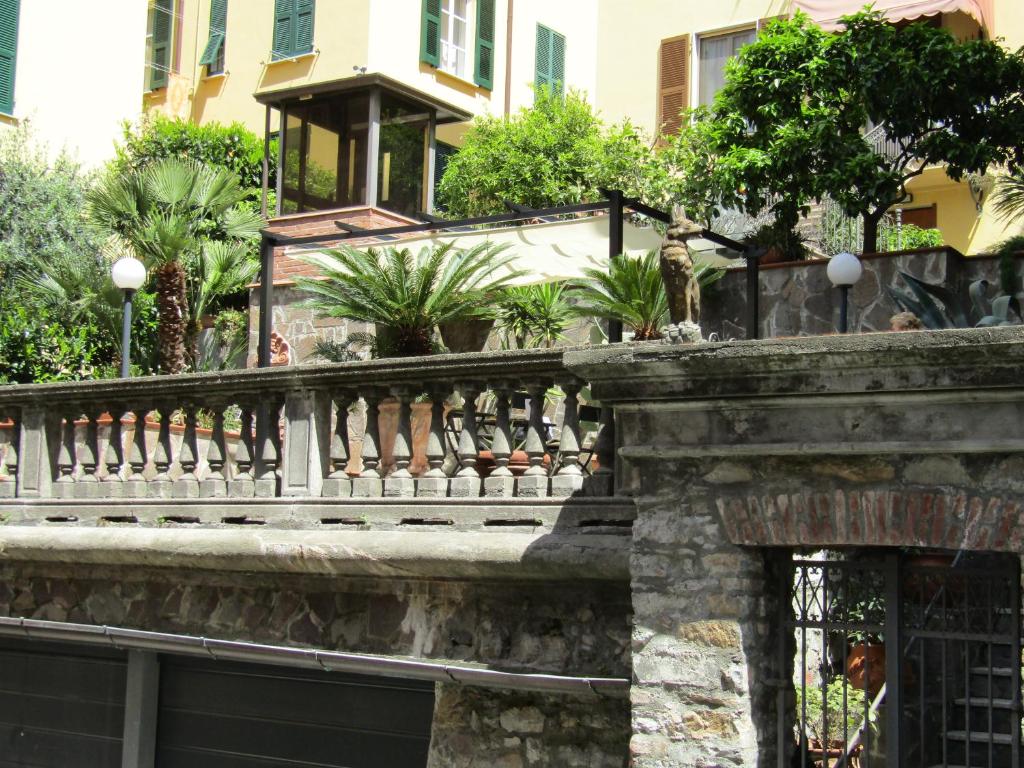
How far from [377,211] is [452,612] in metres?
13.6

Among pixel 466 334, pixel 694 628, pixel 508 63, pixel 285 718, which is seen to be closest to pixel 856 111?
pixel 466 334

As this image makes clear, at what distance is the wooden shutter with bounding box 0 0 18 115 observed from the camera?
22422 mm

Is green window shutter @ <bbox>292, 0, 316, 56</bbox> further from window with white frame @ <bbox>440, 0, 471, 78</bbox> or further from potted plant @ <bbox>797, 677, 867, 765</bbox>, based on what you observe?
potted plant @ <bbox>797, 677, 867, 765</bbox>

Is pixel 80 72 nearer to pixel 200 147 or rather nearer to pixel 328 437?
pixel 200 147

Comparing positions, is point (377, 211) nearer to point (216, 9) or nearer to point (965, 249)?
point (216, 9)

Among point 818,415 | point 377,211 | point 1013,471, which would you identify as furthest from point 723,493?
point 377,211

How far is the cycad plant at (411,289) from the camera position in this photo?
39.8 ft

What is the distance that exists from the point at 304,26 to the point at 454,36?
2.34m

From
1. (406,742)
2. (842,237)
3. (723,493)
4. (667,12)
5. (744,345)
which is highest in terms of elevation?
(667,12)

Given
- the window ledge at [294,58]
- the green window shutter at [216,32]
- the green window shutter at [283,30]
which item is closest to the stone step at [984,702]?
the window ledge at [294,58]

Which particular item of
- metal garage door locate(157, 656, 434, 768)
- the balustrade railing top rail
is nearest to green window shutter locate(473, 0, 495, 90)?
the balustrade railing top rail

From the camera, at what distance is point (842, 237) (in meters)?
18.2

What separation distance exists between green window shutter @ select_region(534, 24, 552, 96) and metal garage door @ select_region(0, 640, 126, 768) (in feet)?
52.4

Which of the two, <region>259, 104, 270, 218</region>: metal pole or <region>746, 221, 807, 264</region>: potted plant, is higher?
<region>259, 104, 270, 218</region>: metal pole
